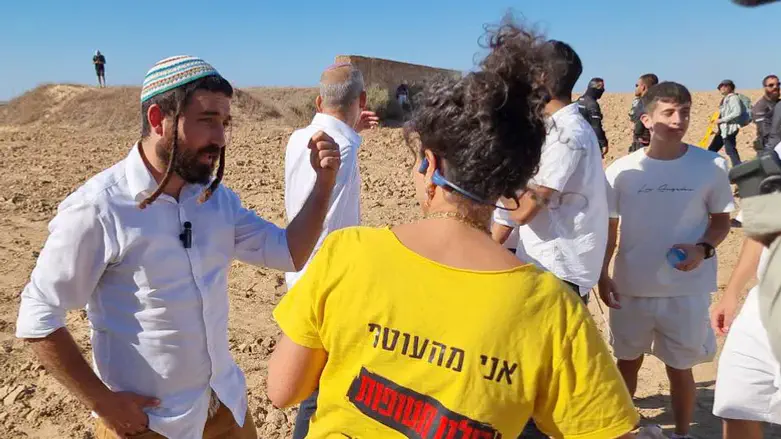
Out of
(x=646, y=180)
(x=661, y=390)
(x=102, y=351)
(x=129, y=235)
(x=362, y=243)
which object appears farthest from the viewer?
(x=661, y=390)

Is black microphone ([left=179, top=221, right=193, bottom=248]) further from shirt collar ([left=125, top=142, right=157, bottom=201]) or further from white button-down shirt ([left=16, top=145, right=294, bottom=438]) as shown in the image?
shirt collar ([left=125, top=142, right=157, bottom=201])

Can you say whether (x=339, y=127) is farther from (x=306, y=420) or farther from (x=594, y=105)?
(x=594, y=105)

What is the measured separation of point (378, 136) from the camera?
669 inches

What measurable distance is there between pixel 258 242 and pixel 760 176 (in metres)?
1.66

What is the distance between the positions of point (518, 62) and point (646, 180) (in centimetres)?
218

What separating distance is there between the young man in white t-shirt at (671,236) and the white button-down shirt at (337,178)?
143 centimetres

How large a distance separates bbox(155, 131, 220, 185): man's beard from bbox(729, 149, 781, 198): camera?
1653mm

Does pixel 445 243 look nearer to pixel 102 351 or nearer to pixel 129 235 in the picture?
pixel 129 235

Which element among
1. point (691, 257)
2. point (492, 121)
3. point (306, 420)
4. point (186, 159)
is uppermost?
point (492, 121)

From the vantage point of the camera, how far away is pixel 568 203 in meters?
2.98

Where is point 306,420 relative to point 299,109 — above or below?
above

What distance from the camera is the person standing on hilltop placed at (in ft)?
10.1

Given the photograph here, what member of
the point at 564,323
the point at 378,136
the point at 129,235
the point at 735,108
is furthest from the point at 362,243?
the point at 378,136

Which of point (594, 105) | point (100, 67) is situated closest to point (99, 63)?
point (100, 67)
